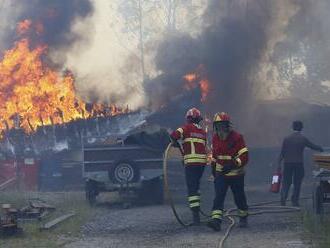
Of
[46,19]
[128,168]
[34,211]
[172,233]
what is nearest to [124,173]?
[128,168]

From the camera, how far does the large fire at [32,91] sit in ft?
66.4

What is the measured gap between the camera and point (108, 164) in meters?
13.9

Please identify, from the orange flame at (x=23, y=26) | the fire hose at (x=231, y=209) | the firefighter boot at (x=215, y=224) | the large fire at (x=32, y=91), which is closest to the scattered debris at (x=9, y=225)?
the fire hose at (x=231, y=209)

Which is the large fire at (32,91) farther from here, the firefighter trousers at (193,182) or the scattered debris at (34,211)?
the firefighter trousers at (193,182)

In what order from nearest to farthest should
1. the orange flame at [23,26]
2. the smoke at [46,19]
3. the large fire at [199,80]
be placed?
the orange flame at [23,26], the smoke at [46,19], the large fire at [199,80]

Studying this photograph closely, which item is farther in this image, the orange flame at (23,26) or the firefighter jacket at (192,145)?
the orange flame at (23,26)

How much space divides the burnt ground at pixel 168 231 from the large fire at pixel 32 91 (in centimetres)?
761

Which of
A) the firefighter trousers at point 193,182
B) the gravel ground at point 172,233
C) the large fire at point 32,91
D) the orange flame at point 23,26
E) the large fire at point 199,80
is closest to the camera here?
the gravel ground at point 172,233

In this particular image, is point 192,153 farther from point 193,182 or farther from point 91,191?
point 91,191

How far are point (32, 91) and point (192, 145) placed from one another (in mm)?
11169

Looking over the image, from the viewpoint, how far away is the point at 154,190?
14000 millimetres

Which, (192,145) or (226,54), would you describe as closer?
(192,145)

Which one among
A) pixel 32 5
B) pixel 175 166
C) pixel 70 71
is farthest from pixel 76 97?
pixel 175 166

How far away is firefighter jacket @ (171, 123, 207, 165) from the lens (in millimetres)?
10547
